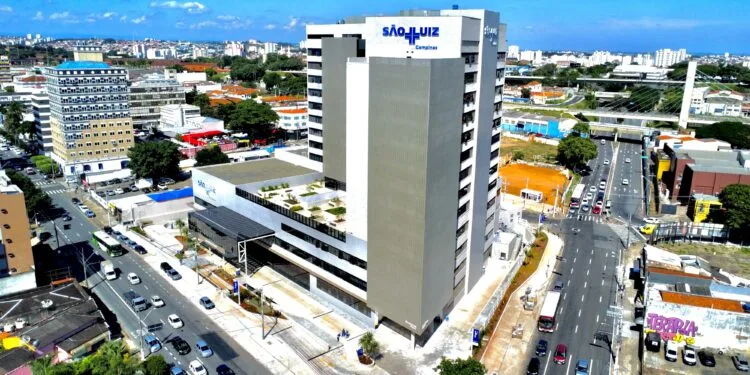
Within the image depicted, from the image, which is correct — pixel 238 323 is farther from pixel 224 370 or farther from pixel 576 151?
pixel 576 151

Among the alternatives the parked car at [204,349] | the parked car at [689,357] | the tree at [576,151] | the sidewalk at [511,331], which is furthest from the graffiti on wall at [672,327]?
the tree at [576,151]

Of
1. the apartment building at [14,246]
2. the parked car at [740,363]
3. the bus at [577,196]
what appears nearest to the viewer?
the parked car at [740,363]

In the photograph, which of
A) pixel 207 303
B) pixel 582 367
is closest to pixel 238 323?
pixel 207 303

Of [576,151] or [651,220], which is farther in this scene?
[576,151]

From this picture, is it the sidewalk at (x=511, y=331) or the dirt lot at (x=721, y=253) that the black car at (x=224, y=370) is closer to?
the sidewalk at (x=511, y=331)

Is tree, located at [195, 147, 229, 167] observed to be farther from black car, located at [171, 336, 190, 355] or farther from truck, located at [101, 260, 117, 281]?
black car, located at [171, 336, 190, 355]

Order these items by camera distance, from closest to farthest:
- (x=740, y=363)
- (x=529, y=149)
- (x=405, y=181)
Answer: (x=405, y=181)
(x=740, y=363)
(x=529, y=149)
